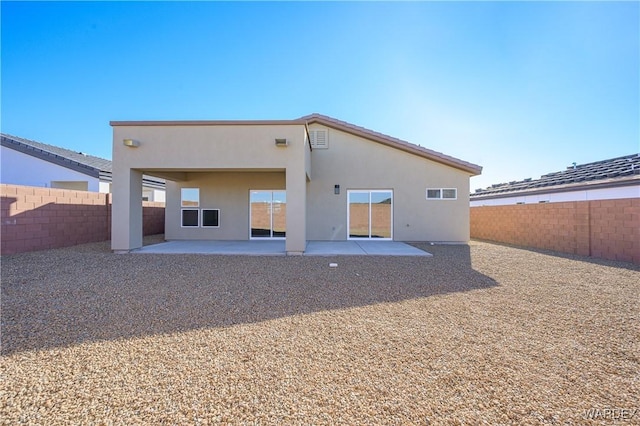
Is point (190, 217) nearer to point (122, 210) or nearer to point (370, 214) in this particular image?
point (122, 210)

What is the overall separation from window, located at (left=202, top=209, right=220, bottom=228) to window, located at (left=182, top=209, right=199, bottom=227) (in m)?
0.39

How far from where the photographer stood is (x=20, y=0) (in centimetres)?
869

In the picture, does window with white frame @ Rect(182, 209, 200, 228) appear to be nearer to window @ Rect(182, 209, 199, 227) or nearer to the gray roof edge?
window @ Rect(182, 209, 199, 227)

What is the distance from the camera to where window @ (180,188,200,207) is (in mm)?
12859

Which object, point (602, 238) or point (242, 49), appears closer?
point (602, 238)

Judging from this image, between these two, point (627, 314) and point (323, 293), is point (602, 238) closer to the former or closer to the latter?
point (627, 314)

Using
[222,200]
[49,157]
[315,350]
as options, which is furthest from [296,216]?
[49,157]

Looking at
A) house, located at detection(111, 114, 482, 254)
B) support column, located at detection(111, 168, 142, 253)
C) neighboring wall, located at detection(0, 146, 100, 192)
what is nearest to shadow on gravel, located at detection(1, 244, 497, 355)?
support column, located at detection(111, 168, 142, 253)

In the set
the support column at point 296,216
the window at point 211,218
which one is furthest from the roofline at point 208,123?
the window at point 211,218

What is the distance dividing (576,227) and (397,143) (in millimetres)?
7897

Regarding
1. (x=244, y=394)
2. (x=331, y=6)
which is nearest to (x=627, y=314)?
(x=244, y=394)

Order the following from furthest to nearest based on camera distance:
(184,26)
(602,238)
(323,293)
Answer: (184,26) < (602,238) < (323,293)

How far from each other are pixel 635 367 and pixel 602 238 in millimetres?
9918

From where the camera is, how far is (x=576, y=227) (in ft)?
35.5
